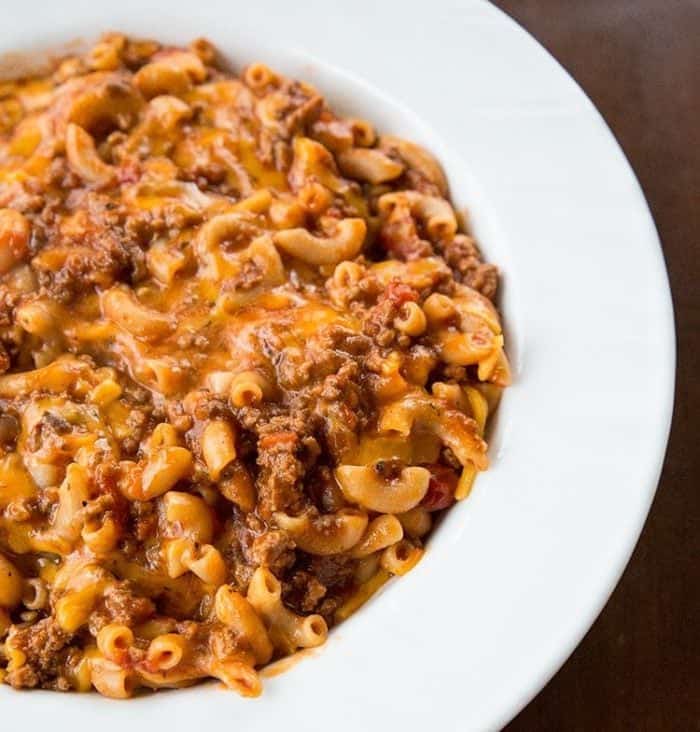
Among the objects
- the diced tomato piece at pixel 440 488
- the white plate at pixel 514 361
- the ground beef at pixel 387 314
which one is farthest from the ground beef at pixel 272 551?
the ground beef at pixel 387 314

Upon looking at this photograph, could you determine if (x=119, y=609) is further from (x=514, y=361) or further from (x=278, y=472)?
(x=514, y=361)

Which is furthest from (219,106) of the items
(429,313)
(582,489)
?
(582,489)

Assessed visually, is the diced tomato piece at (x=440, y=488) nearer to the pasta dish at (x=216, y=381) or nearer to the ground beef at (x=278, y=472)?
the pasta dish at (x=216, y=381)

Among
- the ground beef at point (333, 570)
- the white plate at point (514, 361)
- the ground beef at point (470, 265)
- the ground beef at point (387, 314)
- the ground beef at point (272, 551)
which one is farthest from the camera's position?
the ground beef at point (470, 265)

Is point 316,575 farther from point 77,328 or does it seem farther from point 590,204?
point 590,204

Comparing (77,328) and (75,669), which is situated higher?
(77,328)

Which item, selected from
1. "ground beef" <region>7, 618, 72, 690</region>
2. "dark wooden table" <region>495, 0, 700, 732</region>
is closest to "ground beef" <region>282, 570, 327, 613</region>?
"ground beef" <region>7, 618, 72, 690</region>

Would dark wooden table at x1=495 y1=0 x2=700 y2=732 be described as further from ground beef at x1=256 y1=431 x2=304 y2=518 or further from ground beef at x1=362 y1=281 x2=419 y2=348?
ground beef at x1=256 y1=431 x2=304 y2=518
